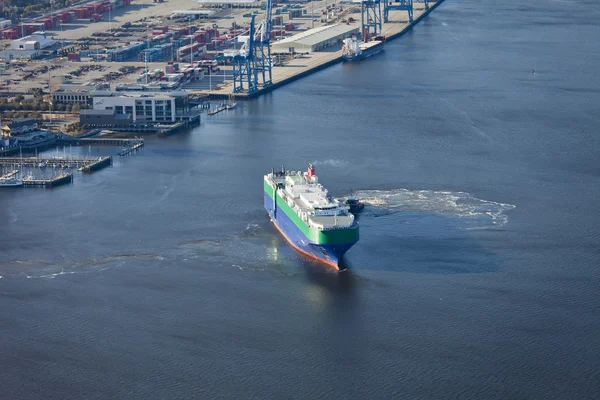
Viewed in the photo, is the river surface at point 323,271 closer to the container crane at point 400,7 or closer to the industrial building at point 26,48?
the industrial building at point 26,48

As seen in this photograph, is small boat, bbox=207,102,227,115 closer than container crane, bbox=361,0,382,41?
Yes

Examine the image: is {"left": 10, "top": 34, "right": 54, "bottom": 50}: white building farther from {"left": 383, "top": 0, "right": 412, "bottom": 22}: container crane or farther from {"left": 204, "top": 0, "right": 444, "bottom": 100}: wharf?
{"left": 383, "top": 0, "right": 412, "bottom": 22}: container crane

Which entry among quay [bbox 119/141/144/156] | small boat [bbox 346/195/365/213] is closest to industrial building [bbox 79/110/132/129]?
quay [bbox 119/141/144/156]

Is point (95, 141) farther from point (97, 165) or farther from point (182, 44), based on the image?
point (182, 44)

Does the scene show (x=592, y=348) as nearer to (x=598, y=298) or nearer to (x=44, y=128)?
(x=598, y=298)

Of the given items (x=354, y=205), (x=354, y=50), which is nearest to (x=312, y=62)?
(x=354, y=50)

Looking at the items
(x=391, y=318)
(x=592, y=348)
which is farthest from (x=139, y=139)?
(x=592, y=348)
